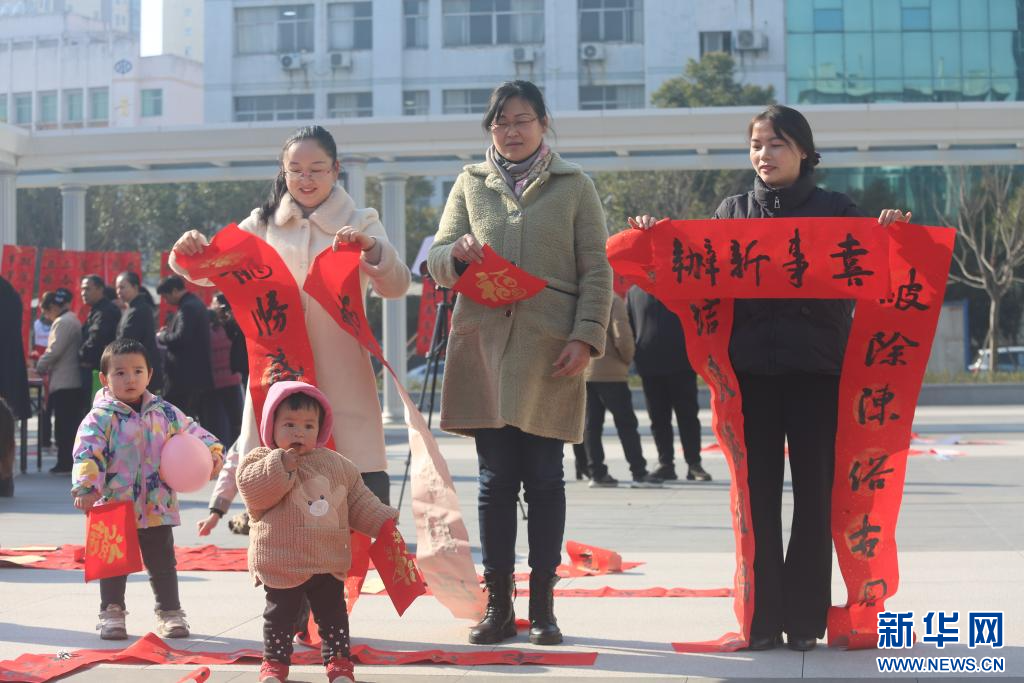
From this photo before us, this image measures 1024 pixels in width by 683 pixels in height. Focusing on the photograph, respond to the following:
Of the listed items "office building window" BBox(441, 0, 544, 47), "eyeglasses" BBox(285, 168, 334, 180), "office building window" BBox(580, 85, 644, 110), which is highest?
"office building window" BBox(441, 0, 544, 47)

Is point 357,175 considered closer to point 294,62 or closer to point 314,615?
point 314,615

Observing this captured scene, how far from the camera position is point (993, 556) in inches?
273

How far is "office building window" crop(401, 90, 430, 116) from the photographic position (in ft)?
165

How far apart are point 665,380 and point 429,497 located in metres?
6.64

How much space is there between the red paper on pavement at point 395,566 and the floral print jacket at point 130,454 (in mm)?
1032

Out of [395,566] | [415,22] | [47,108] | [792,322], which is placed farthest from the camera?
[47,108]

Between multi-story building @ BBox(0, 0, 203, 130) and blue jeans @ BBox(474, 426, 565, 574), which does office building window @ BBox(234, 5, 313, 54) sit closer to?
multi-story building @ BBox(0, 0, 203, 130)

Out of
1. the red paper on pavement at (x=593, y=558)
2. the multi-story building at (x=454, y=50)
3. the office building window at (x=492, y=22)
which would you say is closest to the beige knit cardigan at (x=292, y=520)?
the red paper on pavement at (x=593, y=558)

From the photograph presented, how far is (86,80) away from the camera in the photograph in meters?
79.7

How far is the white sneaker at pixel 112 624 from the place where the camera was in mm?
5266

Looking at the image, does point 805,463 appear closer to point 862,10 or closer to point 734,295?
point 734,295

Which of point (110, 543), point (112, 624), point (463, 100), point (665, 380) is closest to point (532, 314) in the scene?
point (110, 543)

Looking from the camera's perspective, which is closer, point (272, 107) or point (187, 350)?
point (187, 350)

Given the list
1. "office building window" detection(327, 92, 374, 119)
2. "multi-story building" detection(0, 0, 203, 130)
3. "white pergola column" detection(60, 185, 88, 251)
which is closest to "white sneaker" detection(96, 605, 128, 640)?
"white pergola column" detection(60, 185, 88, 251)
